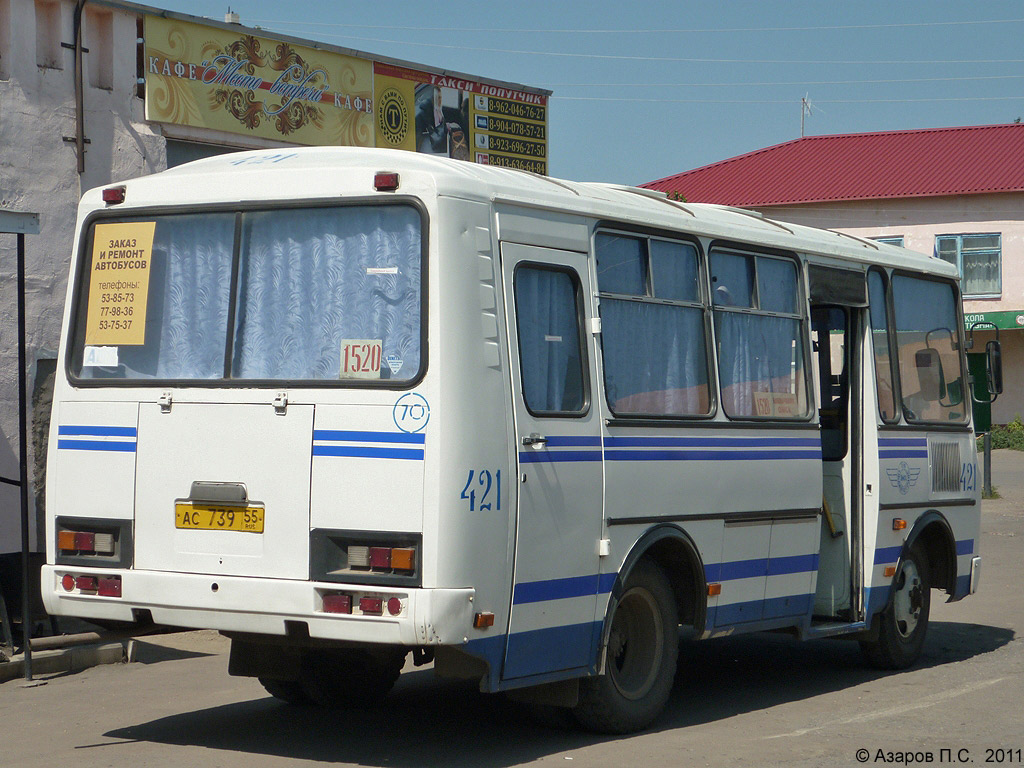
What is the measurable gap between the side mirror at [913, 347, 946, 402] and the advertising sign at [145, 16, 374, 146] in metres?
6.28

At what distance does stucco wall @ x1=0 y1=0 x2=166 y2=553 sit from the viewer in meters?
11.3

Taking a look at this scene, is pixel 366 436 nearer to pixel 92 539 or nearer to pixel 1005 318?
pixel 92 539

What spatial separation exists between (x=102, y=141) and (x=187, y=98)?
39.7 inches

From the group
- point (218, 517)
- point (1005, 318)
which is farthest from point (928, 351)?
point (1005, 318)

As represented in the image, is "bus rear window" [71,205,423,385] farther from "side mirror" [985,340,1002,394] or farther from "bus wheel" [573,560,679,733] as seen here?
"side mirror" [985,340,1002,394]

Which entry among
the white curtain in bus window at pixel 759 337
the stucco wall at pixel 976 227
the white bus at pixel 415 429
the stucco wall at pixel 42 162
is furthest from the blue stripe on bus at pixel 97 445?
the stucco wall at pixel 976 227

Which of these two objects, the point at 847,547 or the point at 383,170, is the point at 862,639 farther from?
the point at 383,170

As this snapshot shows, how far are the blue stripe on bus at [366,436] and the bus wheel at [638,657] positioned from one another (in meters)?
1.73

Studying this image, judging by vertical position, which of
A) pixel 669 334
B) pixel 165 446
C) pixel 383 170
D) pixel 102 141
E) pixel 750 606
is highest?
pixel 102 141

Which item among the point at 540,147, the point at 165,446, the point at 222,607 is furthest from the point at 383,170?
the point at 540,147

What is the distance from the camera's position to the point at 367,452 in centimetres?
650

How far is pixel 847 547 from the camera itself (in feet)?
32.3

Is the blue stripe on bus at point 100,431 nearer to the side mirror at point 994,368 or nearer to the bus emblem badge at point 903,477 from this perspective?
the bus emblem badge at point 903,477

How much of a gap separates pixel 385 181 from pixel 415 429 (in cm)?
119
